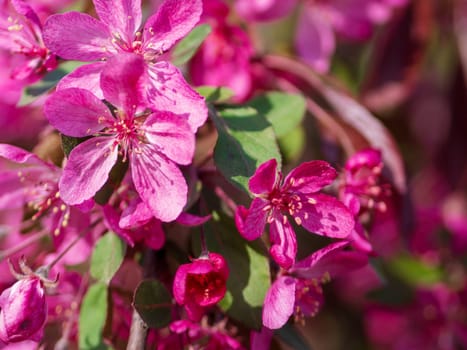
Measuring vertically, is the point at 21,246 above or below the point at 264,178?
below

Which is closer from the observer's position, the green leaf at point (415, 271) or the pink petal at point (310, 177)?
the pink petal at point (310, 177)

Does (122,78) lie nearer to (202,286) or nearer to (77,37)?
(77,37)

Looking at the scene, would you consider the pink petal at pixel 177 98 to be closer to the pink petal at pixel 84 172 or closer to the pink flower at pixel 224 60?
the pink petal at pixel 84 172

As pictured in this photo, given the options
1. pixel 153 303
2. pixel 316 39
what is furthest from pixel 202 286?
pixel 316 39

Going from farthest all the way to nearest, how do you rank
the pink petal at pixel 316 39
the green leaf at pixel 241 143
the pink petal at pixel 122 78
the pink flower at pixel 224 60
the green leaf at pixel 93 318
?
the pink petal at pixel 316 39
the pink flower at pixel 224 60
the green leaf at pixel 93 318
the green leaf at pixel 241 143
the pink petal at pixel 122 78

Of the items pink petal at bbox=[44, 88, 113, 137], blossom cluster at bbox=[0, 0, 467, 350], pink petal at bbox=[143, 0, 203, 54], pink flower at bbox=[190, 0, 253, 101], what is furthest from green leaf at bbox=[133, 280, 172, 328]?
pink flower at bbox=[190, 0, 253, 101]

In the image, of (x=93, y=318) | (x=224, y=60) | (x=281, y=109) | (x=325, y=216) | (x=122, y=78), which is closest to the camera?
(x=122, y=78)

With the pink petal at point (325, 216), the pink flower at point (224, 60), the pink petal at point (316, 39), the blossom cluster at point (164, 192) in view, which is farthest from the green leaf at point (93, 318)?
the pink petal at point (316, 39)

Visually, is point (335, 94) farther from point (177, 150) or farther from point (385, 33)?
point (177, 150)
